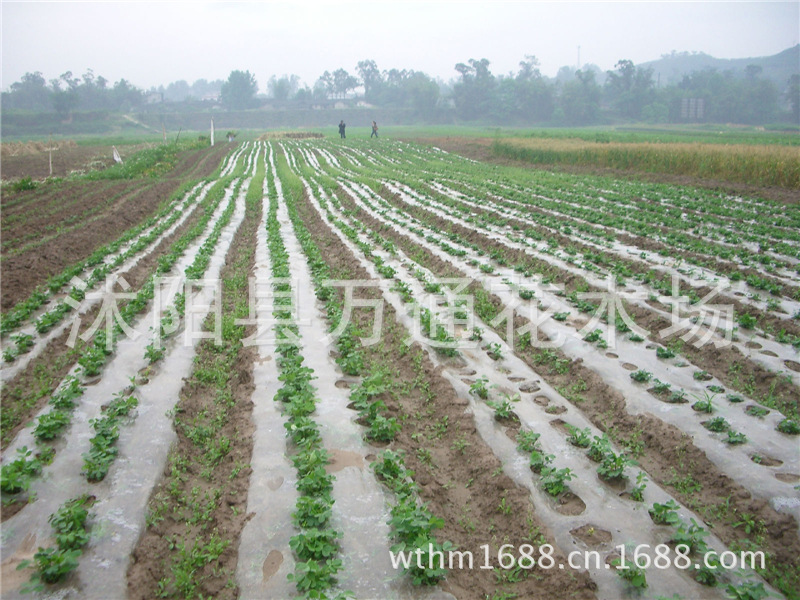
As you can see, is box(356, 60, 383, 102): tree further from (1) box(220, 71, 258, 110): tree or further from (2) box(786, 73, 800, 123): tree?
(2) box(786, 73, 800, 123): tree

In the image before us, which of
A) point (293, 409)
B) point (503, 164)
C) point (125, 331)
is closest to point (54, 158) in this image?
point (503, 164)

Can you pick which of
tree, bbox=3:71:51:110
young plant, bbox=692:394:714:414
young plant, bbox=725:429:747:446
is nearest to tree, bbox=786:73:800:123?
young plant, bbox=692:394:714:414

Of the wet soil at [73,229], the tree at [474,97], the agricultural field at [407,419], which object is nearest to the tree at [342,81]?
the tree at [474,97]

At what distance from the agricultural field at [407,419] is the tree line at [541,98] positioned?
7960 cm

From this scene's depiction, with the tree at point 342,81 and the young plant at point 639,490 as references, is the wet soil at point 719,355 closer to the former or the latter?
the young plant at point 639,490

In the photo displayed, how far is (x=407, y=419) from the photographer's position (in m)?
5.45

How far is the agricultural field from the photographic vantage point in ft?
11.8

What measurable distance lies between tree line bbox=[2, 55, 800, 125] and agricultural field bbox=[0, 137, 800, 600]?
79.6 m

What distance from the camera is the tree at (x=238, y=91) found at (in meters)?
111

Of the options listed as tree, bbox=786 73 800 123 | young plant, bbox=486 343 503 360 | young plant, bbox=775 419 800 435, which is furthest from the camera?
tree, bbox=786 73 800 123

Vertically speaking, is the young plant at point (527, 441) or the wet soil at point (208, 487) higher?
the young plant at point (527, 441)

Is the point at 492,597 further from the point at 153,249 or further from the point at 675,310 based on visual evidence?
the point at 153,249

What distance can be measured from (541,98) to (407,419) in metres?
90.1

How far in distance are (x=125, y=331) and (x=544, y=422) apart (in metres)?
5.54
